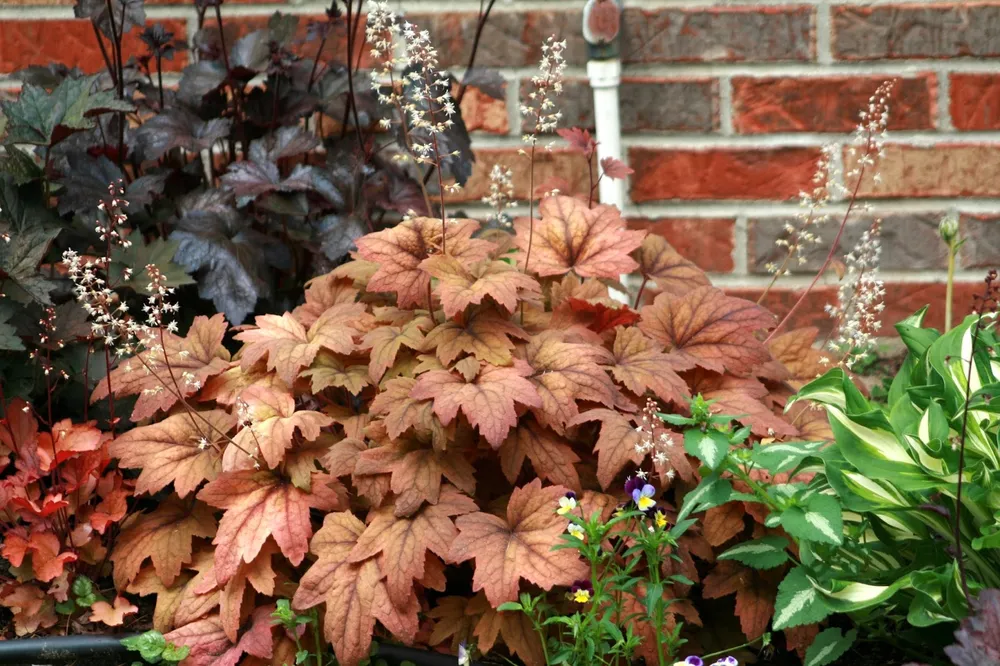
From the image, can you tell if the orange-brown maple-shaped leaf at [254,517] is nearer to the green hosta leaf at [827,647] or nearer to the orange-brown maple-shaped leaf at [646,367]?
the orange-brown maple-shaped leaf at [646,367]

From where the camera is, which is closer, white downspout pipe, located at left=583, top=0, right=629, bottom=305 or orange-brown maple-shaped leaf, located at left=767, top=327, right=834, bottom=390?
orange-brown maple-shaped leaf, located at left=767, top=327, right=834, bottom=390

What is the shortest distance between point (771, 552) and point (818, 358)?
606 millimetres

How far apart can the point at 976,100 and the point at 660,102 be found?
0.67 meters

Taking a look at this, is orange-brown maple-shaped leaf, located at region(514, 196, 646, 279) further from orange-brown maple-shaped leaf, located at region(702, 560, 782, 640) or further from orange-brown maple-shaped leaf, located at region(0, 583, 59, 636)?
orange-brown maple-shaped leaf, located at region(0, 583, 59, 636)

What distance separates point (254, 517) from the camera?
1.64m

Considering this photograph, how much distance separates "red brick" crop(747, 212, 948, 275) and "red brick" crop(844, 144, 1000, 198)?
0.06m

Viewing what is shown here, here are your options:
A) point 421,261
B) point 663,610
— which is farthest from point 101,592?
point 663,610

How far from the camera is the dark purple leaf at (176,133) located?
Result: 6.75 ft

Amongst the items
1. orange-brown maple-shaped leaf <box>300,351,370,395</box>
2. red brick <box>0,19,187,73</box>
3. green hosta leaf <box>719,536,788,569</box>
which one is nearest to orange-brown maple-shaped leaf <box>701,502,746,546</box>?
green hosta leaf <box>719,536,788,569</box>

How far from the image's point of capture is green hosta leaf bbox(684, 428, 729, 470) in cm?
142

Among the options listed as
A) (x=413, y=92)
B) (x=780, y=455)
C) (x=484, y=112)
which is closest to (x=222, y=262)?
(x=413, y=92)

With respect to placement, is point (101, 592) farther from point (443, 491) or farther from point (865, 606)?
point (865, 606)

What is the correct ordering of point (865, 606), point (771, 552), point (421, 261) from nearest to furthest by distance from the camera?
1. point (865, 606)
2. point (771, 552)
3. point (421, 261)

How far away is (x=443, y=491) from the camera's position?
165 centimetres
